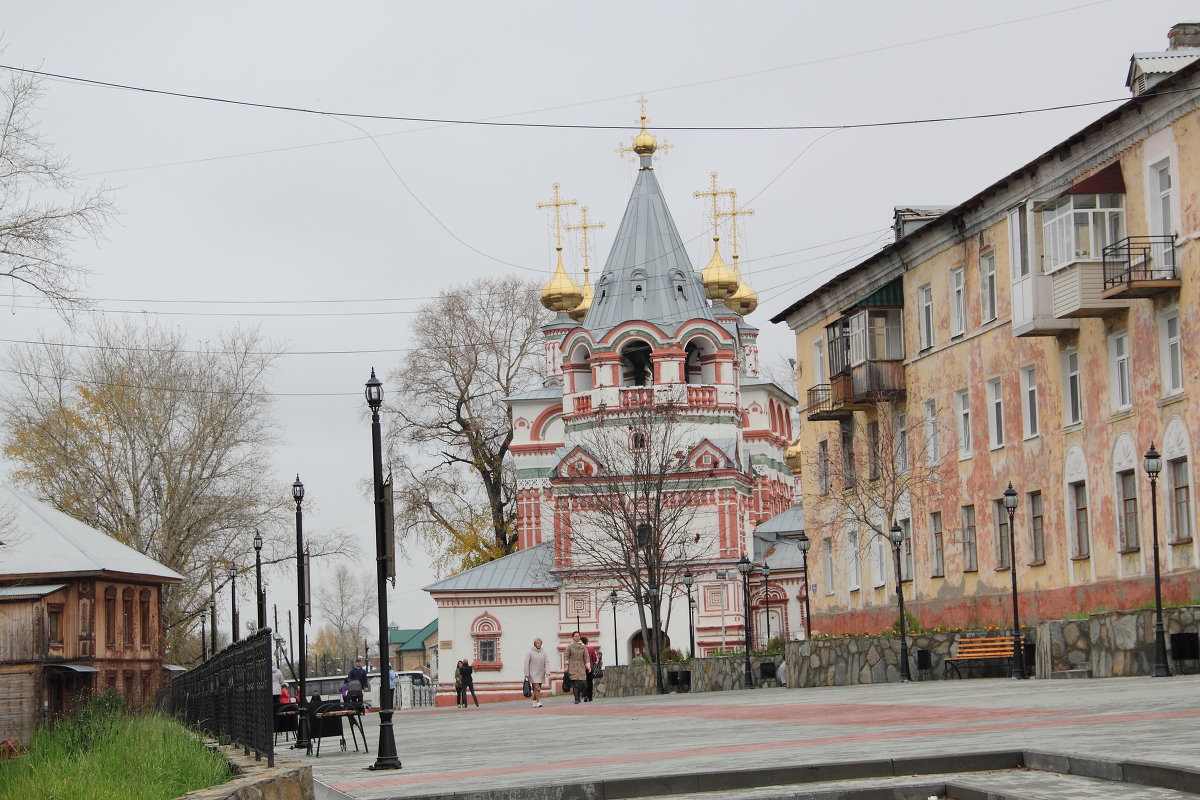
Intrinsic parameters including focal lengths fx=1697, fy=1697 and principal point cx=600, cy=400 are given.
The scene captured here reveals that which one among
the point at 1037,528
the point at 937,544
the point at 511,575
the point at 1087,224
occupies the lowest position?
the point at 511,575

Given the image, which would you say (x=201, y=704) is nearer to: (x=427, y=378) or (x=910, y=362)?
(x=910, y=362)

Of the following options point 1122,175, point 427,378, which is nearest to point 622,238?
point 427,378

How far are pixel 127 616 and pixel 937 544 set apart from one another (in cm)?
2457

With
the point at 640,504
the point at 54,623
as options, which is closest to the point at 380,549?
the point at 54,623

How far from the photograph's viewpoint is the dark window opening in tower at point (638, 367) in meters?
69.3

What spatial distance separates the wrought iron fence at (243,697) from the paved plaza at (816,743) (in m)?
0.80

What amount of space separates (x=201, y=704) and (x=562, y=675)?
46.5m

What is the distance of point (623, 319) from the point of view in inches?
2697

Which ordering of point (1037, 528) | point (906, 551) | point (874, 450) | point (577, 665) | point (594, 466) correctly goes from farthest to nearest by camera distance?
point (594, 466) → point (874, 450) → point (906, 551) → point (577, 665) → point (1037, 528)

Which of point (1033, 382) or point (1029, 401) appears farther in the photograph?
point (1029, 401)

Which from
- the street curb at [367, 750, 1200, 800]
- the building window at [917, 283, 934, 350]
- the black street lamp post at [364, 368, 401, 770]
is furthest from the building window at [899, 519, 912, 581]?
the street curb at [367, 750, 1200, 800]

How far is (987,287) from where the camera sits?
37.2m

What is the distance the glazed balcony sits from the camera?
2939 centimetres

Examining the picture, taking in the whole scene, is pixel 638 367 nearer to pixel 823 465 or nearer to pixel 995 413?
pixel 823 465
